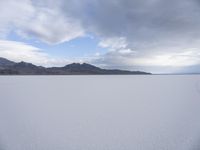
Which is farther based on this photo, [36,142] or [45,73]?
[45,73]

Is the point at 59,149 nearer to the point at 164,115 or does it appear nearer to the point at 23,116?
the point at 23,116

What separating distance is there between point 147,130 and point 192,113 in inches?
131

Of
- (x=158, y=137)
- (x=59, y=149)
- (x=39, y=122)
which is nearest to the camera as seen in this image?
(x=59, y=149)

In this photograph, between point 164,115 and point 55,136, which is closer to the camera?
point 55,136

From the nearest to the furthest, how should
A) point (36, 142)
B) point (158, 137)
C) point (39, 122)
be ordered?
1. point (36, 142)
2. point (158, 137)
3. point (39, 122)

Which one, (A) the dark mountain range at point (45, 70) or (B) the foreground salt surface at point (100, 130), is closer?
(B) the foreground salt surface at point (100, 130)

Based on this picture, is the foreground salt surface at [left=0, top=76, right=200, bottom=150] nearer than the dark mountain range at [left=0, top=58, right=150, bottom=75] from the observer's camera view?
Yes

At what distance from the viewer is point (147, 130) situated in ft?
18.9

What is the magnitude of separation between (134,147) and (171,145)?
2.71 ft

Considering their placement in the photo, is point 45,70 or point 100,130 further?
point 45,70

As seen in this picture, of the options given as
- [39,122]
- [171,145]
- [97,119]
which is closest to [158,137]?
[171,145]

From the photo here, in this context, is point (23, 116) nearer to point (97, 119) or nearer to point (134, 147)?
point (97, 119)

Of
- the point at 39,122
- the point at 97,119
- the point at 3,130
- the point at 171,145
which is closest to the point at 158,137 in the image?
the point at 171,145

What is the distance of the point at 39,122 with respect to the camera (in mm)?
6699
